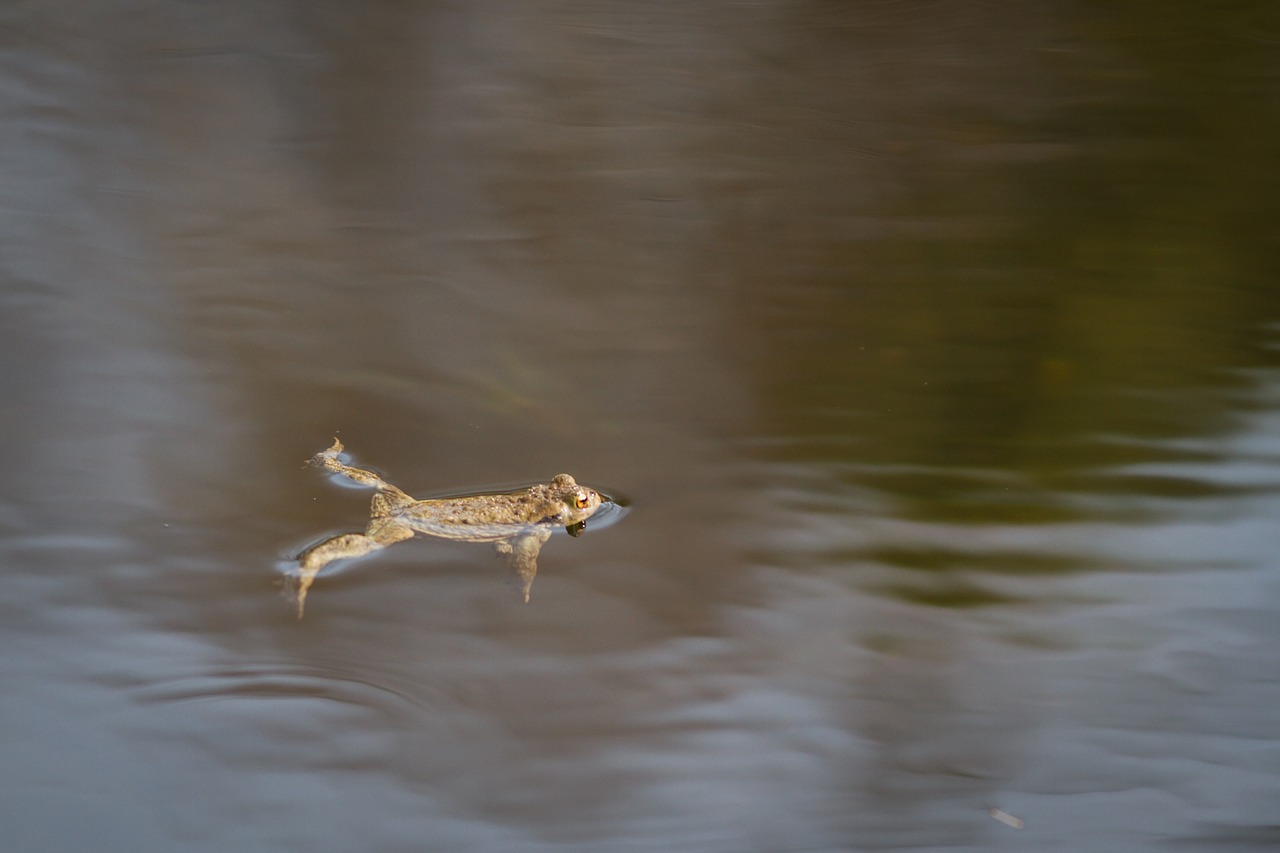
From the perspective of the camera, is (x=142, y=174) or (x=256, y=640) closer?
(x=256, y=640)

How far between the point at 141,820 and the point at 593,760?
3.24 ft

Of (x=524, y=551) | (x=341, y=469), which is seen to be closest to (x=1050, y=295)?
(x=524, y=551)

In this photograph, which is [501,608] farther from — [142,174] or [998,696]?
[142,174]

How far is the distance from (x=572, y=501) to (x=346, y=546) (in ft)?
2.09

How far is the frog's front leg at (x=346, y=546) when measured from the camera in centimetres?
258

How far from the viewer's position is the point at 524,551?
2738mm

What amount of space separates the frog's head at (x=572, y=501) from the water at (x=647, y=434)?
6cm

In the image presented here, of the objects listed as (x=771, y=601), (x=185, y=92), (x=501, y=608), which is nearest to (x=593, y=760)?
(x=501, y=608)

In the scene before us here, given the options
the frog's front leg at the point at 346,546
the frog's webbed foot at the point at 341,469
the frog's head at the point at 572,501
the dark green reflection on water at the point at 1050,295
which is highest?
the dark green reflection on water at the point at 1050,295

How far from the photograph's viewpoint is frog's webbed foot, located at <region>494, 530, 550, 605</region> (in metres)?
2.70

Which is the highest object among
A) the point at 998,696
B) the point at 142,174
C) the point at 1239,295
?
the point at 142,174

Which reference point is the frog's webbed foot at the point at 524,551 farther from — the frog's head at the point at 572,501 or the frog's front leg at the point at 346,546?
the frog's front leg at the point at 346,546

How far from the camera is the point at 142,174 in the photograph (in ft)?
15.0

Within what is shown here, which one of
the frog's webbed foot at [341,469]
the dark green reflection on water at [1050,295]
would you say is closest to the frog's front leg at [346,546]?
the frog's webbed foot at [341,469]
